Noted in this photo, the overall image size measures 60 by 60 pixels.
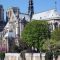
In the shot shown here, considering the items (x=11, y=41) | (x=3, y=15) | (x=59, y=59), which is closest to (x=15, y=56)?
(x=59, y=59)

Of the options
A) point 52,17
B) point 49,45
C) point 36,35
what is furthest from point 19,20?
point 49,45

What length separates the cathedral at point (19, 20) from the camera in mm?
65938

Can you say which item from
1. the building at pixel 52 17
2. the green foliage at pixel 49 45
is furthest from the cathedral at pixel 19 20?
the green foliage at pixel 49 45

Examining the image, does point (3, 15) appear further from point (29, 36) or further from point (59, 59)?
point (59, 59)

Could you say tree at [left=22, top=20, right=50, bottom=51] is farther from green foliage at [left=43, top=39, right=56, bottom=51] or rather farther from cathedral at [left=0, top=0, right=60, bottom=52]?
cathedral at [left=0, top=0, right=60, bottom=52]

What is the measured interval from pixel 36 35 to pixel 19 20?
92.4ft

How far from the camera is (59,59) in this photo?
34.3 meters

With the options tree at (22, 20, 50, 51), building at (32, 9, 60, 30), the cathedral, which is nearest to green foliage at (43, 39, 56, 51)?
tree at (22, 20, 50, 51)

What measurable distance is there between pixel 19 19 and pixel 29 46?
1023 inches

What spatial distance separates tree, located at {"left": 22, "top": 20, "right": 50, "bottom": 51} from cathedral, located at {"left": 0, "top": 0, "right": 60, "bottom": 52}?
11.2m

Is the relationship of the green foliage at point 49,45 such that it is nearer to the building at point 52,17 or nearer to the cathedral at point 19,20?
the cathedral at point 19,20

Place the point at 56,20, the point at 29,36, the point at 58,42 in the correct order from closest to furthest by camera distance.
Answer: the point at 58,42 → the point at 29,36 → the point at 56,20

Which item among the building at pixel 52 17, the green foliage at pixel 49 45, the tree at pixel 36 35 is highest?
the building at pixel 52 17

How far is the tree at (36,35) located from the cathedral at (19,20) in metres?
11.2
